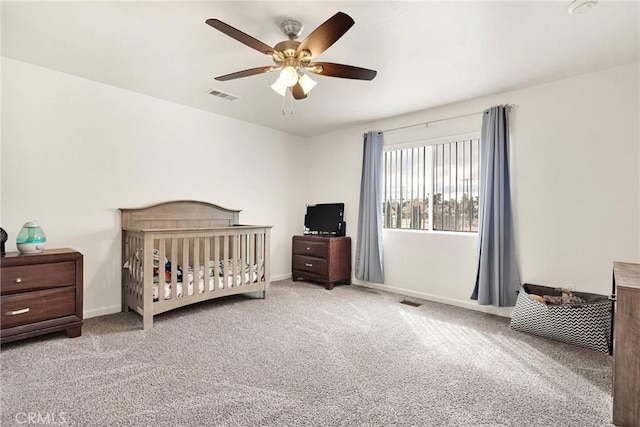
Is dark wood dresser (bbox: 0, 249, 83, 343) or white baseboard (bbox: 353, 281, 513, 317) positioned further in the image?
white baseboard (bbox: 353, 281, 513, 317)

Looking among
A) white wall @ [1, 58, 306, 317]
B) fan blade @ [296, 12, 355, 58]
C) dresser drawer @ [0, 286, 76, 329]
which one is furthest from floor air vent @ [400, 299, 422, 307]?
dresser drawer @ [0, 286, 76, 329]

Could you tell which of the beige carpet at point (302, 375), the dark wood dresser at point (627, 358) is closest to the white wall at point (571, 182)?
the beige carpet at point (302, 375)

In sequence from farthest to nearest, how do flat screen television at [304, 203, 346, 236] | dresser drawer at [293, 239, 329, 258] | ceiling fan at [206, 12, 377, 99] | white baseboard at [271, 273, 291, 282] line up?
white baseboard at [271, 273, 291, 282] → flat screen television at [304, 203, 346, 236] → dresser drawer at [293, 239, 329, 258] → ceiling fan at [206, 12, 377, 99]

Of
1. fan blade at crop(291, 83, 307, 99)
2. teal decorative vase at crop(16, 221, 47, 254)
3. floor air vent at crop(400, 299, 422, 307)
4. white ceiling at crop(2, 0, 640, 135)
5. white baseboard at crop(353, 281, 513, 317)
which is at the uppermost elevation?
white ceiling at crop(2, 0, 640, 135)

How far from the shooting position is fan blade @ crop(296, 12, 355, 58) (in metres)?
1.65

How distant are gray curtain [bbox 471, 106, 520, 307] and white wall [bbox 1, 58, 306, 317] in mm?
3191

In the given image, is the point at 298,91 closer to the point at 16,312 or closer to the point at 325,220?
the point at 325,220

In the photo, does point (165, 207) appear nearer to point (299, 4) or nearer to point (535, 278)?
point (299, 4)

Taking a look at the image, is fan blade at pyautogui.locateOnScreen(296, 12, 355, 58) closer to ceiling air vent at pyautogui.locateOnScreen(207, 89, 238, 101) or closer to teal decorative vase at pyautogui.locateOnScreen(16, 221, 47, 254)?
ceiling air vent at pyautogui.locateOnScreen(207, 89, 238, 101)

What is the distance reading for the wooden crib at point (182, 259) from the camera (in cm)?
294

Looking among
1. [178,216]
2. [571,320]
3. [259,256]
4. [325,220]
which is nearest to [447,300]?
[571,320]

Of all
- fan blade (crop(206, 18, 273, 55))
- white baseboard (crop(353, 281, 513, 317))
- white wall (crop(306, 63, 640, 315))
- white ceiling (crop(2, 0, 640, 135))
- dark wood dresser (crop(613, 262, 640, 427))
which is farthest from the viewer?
white baseboard (crop(353, 281, 513, 317))

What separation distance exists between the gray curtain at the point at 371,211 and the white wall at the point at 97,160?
5.97 feet

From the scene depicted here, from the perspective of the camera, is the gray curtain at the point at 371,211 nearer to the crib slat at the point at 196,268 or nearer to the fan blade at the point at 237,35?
the crib slat at the point at 196,268
